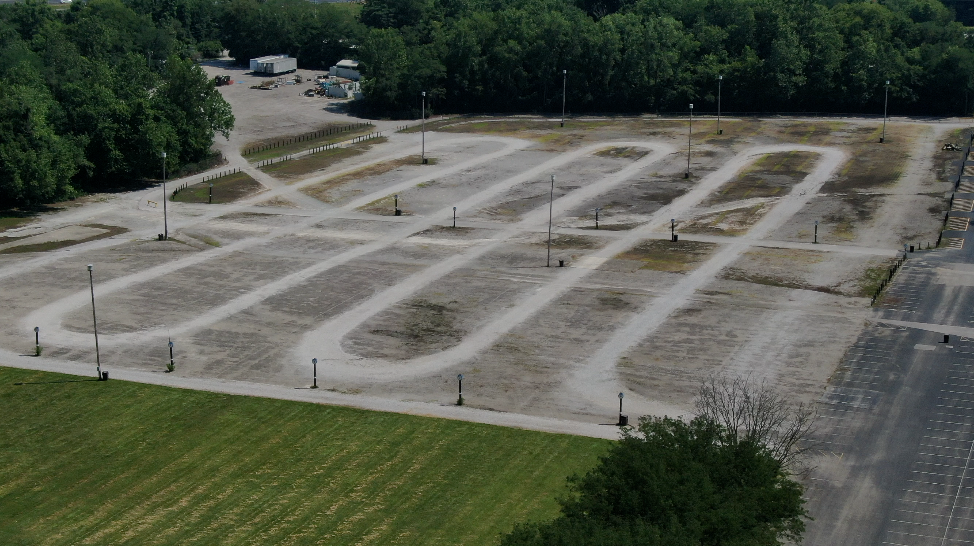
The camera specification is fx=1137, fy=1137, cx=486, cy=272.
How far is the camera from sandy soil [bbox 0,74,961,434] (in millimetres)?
76375

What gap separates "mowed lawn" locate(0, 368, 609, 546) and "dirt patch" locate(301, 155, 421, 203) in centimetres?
5481

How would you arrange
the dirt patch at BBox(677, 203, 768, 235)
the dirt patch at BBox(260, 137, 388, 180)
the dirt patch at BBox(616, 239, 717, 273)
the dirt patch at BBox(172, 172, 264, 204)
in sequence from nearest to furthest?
the dirt patch at BBox(616, 239, 717, 273) → the dirt patch at BBox(677, 203, 768, 235) → the dirt patch at BBox(172, 172, 264, 204) → the dirt patch at BBox(260, 137, 388, 180)

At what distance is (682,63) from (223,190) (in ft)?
267

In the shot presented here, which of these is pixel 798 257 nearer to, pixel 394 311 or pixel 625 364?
pixel 625 364

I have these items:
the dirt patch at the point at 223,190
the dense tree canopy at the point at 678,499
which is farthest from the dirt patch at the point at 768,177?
the dense tree canopy at the point at 678,499

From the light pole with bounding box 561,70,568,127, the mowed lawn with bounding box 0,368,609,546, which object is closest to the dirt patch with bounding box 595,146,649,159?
the light pole with bounding box 561,70,568,127

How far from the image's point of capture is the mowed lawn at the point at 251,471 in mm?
56469

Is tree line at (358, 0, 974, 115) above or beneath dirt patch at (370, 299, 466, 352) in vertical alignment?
above

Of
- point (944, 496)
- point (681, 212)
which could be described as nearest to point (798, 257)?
point (681, 212)

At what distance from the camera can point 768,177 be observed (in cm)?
13188

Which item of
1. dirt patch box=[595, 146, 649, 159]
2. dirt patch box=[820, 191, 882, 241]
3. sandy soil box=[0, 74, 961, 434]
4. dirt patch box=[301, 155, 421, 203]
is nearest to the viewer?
sandy soil box=[0, 74, 961, 434]

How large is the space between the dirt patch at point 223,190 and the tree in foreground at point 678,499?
83.0 m

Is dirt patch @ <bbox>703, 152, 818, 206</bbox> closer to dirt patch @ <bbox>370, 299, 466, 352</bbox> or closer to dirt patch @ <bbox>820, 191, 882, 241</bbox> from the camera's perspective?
dirt patch @ <bbox>820, 191, 882, 241</bbox>

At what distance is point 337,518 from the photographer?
188 feet
